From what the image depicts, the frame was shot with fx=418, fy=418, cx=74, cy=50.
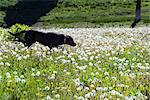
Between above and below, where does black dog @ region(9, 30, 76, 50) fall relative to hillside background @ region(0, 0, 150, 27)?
above

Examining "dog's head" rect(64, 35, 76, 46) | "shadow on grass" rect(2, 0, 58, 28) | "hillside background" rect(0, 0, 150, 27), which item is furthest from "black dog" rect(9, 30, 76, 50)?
"shadow on grass" rect(2, 0, 58, 28)

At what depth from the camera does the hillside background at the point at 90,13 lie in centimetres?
6284

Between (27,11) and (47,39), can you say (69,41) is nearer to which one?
(47,39)

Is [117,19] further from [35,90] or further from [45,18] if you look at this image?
[35,90]

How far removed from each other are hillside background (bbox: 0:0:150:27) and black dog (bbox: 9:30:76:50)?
36612 millimetres

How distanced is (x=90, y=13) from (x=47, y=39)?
50.2 meters

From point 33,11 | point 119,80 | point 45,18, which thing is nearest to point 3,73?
point 119,80

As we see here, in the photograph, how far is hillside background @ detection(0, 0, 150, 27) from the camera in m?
62.8

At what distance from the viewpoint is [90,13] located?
234 feet

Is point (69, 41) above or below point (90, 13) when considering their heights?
above

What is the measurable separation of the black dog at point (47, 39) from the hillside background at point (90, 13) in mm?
36612

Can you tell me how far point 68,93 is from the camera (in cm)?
952

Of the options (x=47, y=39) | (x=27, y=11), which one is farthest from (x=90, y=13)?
(x=47, y=39)

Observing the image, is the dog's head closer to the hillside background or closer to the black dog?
the black dog
